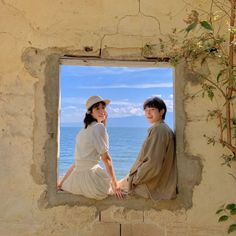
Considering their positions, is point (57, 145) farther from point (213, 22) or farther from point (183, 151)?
point (213, 22)

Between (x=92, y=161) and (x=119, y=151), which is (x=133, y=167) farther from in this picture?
(x=119, y=151)

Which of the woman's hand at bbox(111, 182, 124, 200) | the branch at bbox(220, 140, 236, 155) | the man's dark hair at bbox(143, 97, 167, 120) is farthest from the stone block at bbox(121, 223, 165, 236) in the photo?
the man's dark hair at bbox(143, 97, 167, 120)

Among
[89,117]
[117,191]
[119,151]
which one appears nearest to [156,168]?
[117,191]

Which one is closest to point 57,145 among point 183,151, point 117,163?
point 183,151

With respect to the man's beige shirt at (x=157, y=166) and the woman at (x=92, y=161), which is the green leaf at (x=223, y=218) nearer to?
the man's beige shirt at (x=157, y=166)

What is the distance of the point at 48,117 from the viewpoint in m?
3.39

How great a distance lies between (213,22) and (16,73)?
1516mm

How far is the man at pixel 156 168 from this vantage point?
11.0 ft

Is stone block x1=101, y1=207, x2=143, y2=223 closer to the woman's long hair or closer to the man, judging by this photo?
the man

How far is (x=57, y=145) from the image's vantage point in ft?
11.2

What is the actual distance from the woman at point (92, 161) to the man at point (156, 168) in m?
0.17

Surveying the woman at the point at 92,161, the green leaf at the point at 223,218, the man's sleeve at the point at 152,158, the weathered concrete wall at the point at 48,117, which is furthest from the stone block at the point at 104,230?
the green leaf at the point at 223,218

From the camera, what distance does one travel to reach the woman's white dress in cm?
338

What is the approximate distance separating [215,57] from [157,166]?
0.91 metres
